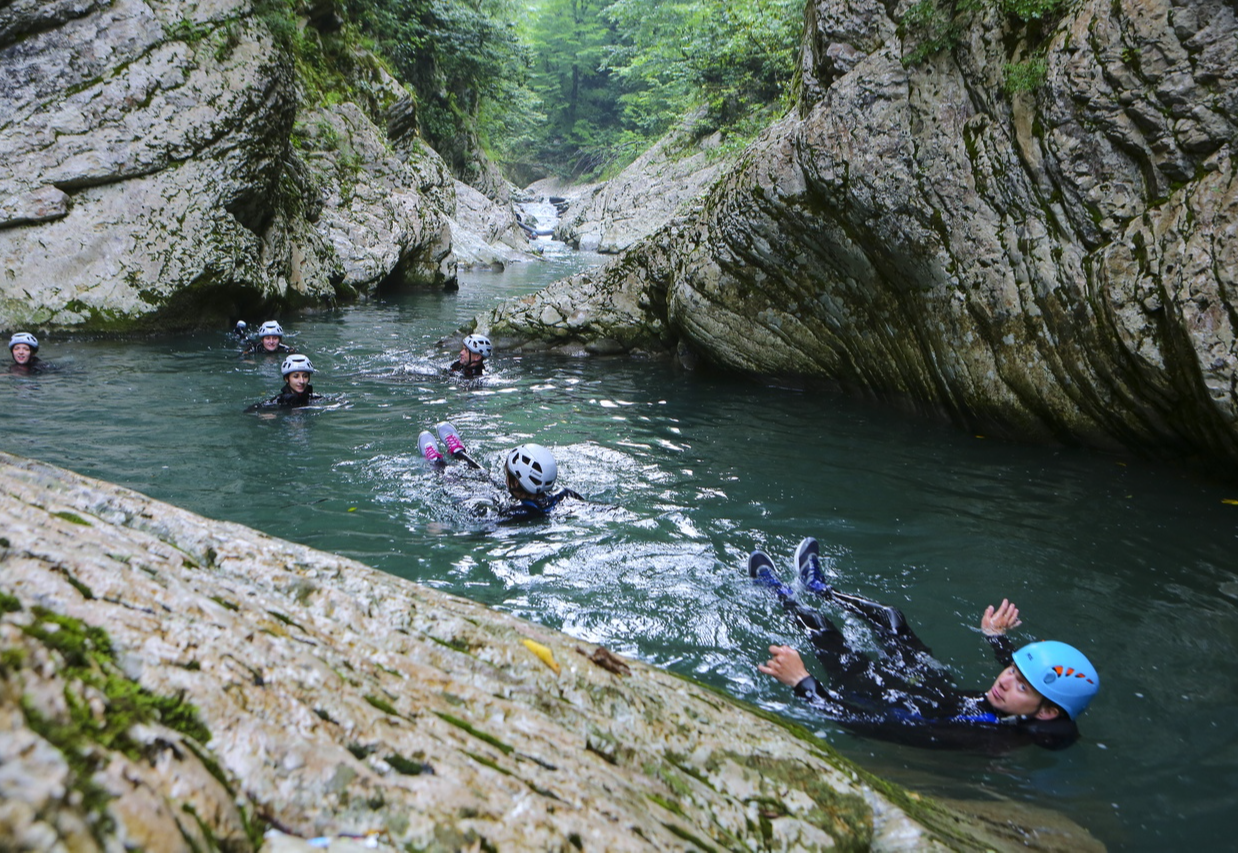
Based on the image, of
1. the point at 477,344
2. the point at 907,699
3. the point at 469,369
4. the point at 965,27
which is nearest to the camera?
the point at 907,699

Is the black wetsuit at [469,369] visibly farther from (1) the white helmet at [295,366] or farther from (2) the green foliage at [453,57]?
(2) the green foliage at [453,57]

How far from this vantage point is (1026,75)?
26.8 feet

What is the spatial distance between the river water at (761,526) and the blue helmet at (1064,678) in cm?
28

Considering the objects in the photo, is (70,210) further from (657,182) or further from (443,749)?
(657,182)

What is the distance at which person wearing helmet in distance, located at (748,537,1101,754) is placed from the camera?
14.2 feet

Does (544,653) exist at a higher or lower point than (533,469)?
higher

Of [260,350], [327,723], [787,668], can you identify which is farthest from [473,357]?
[327,723]

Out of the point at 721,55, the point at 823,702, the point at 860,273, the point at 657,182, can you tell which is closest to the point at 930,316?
the point at 860,273

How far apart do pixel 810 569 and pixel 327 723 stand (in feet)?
15.1

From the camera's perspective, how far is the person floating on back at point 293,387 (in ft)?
33.1

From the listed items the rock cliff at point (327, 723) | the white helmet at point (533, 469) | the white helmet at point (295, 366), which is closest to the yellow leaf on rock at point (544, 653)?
the rock cliff at point (327, 723)

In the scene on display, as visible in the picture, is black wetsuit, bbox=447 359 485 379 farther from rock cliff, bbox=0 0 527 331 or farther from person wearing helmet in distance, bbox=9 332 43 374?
rock cliff, bbox=0 0 527 331

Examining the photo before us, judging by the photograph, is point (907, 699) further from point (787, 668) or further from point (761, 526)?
point (761, 526)

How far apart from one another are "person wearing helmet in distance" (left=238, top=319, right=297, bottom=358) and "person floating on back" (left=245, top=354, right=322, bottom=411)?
372 cm
